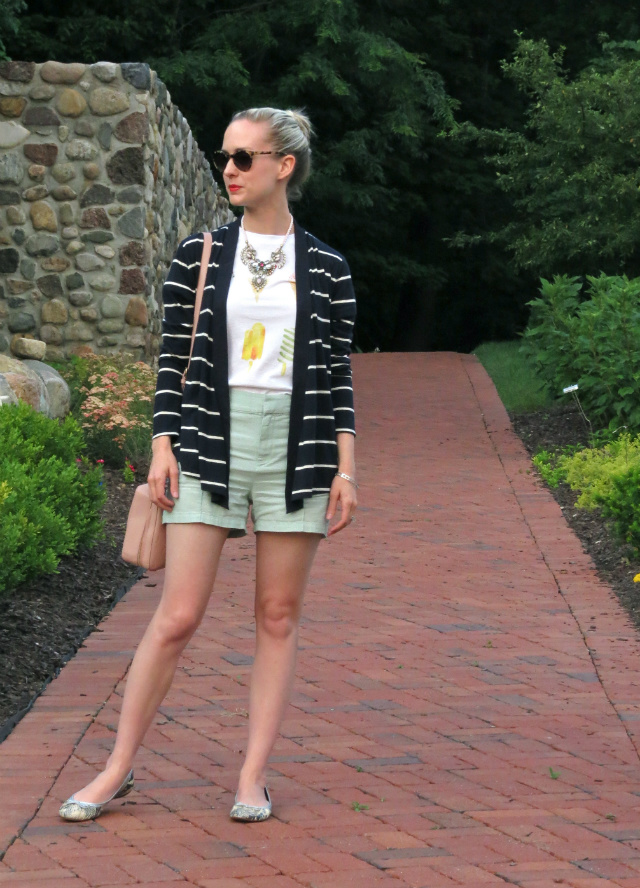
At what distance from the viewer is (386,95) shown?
2153 centimetres

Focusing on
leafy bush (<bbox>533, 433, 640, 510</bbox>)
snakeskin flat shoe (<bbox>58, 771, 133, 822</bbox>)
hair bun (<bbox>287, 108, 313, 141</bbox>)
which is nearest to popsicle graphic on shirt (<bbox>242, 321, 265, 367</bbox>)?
hair bun (<bbox>287, 108, 313, 141</bbox>)

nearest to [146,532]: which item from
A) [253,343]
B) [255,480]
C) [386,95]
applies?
[255,480]

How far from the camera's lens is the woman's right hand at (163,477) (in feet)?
11.2

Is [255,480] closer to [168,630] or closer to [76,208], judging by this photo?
[168,630]

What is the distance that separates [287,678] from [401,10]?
75.4ft

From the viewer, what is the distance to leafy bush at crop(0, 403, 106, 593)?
555 centimetres

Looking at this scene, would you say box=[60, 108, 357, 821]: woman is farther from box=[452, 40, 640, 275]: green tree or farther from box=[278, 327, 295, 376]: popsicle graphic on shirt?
box=[452, 40, 640, 275]: green tree

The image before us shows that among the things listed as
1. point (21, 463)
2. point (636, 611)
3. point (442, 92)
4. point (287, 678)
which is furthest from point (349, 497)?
point (442, 92)

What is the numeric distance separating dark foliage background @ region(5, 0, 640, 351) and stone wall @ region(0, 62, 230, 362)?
8384 mm

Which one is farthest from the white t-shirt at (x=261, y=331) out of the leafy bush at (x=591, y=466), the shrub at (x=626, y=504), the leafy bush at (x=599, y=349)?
the leafy bush at (x=599, y=349)

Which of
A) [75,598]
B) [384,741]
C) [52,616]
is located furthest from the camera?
[75,598]

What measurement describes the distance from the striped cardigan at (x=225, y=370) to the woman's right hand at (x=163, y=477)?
0.03m

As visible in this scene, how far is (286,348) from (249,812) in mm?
1257

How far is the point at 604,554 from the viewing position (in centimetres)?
709
